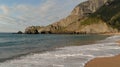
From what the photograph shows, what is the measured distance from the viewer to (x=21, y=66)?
18.8m

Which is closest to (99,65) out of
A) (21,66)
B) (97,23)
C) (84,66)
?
(84,66)

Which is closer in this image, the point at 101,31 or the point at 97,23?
the point at 101,31

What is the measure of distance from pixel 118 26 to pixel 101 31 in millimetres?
20318

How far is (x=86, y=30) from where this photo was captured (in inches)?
7643

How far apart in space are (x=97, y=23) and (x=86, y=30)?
32.6 ft

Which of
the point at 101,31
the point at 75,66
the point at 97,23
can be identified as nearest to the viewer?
→ the point at 75,66

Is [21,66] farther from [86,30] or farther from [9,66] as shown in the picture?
[86,30]

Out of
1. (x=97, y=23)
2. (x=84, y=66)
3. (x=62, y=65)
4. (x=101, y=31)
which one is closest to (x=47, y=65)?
(x=62, y=65)

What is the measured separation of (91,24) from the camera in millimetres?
198875

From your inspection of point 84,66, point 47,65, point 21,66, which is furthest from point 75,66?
point 21,66

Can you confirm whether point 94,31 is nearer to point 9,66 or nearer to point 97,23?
point 97,23

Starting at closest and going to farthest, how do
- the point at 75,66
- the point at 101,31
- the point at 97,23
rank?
the point at 75,66
the point at 101,31
the point at 97,23

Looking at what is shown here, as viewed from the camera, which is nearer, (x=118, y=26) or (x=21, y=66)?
(x=21, y=66)

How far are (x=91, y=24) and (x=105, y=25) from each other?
14.5 m
